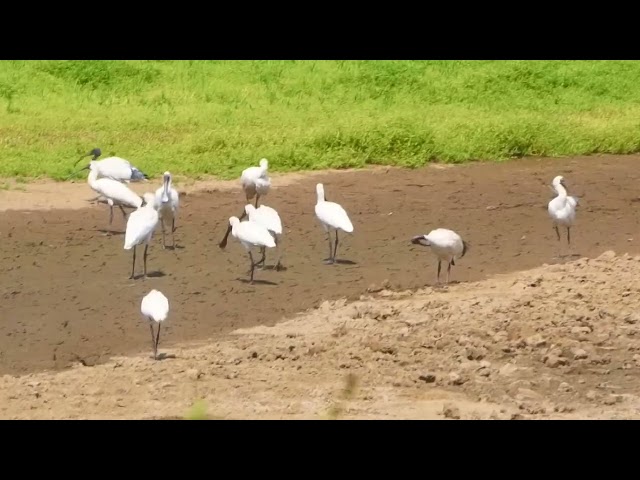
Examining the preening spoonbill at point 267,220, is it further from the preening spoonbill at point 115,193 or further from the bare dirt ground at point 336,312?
the preening spoonbill at point 115,193

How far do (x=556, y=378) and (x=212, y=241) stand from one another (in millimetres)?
4616

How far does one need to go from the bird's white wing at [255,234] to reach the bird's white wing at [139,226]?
0.72 metres

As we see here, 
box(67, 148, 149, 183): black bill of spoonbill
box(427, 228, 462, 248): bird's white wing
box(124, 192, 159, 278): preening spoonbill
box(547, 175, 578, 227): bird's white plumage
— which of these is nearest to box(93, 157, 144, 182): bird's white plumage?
box(67, 148, 149, 183): black bill of spoonbill

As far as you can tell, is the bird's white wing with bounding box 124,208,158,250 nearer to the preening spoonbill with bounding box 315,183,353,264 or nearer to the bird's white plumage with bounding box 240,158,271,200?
the preening spoonbill with bounding box 315,183,353,264

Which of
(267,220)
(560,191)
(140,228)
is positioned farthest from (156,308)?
Result: (560,191)

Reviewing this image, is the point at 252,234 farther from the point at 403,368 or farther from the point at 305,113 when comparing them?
the point at 305,113

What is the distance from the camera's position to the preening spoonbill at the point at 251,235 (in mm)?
10180

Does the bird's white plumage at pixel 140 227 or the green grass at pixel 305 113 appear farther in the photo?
the green grass at pixel 305 113

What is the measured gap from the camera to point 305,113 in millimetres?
16609

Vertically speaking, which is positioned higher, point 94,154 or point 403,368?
point 94,154

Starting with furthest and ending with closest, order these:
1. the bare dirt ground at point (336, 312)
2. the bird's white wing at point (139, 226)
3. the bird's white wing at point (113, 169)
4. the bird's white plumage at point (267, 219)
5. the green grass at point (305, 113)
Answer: the green grass at point (305, 113), the bird's white wing at point (113, 169), the bird's white plumage at point (267, 219), the bird's white wing at point (139, 226), the bare dirt ground at point (336, 312)

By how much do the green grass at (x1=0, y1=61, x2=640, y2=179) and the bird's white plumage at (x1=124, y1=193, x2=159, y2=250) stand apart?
3109mm

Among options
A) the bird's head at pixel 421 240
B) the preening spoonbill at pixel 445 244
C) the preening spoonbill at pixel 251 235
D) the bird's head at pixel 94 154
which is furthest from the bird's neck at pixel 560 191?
the bird's head at pixel 94 154

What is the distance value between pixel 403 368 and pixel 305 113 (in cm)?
931
